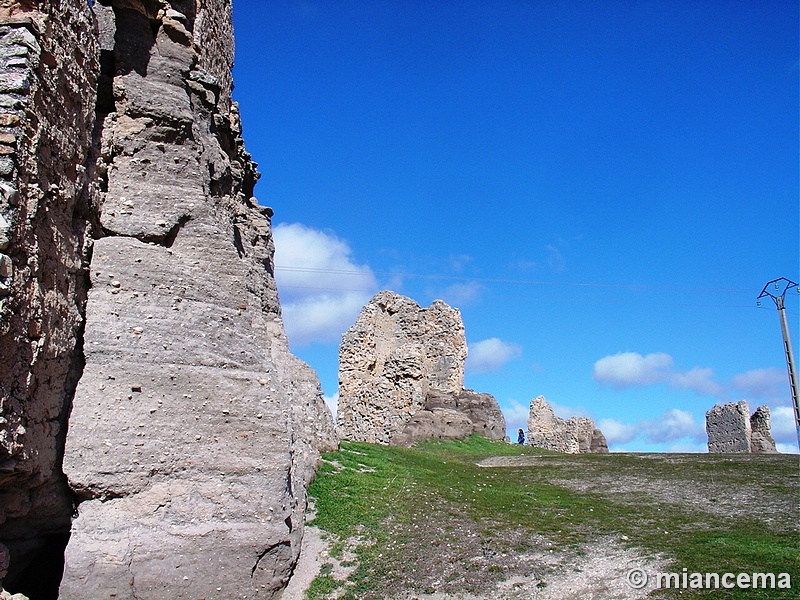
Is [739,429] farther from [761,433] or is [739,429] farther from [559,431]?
[559,431]

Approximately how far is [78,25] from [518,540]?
24.5 ft

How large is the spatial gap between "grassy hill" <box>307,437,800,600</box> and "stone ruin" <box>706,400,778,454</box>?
15.7 m

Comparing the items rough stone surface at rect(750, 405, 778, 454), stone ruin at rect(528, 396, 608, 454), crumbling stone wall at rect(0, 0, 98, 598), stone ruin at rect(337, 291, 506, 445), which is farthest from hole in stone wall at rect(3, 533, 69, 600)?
rough stone surface at rect(750, 405, 778, 454)

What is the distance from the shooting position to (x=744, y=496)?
1196cm

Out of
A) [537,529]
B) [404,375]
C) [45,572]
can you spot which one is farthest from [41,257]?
[404,375]

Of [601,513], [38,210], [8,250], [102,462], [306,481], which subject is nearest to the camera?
[8,250]

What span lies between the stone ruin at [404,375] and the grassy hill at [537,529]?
10746 millimetres

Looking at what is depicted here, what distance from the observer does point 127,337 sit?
6.66 meters

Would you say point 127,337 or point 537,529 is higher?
point 127,337

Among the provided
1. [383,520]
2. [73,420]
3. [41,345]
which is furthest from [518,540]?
[41,345]

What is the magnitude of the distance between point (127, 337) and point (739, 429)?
2819cm

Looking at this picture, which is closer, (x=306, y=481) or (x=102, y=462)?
(x=102, y=462)

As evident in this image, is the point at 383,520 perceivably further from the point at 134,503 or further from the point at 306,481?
the point at 134,503

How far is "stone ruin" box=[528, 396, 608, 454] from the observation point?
105 feet
